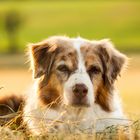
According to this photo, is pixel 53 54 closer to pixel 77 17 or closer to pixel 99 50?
pixel 99 50

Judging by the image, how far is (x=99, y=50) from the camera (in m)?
10.1

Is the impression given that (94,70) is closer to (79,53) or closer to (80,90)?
(79,53)

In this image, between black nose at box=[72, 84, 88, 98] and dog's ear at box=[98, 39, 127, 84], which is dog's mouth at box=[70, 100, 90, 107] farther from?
dog's ear at box=[98, 39, 127, 84]

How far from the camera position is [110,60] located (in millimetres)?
10172

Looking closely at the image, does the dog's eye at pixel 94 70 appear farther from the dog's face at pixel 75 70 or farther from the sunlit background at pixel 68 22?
the sunlit background at pixel 68 22

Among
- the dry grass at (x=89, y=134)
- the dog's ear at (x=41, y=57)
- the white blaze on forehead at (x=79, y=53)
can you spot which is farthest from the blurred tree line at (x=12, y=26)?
the dry grass at (x=89, y=134)

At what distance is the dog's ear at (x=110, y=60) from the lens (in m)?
10.0

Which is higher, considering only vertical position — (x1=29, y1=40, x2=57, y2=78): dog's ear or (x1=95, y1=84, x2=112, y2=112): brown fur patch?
(x1=29, y1=40, x2=57, y2=78): dog's ear

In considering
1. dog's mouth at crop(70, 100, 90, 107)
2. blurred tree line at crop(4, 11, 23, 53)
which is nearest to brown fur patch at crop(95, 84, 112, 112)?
dog's mouth at crop(70, 100, 90, 107)

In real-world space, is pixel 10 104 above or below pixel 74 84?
below

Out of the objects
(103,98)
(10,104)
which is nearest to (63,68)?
(103,98)

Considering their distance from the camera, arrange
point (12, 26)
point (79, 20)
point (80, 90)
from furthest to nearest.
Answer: point (79, 20) → point (12, 26) → point (80, 90)

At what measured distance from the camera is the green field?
81.1 metres

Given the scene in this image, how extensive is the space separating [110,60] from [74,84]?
1.07 meters
